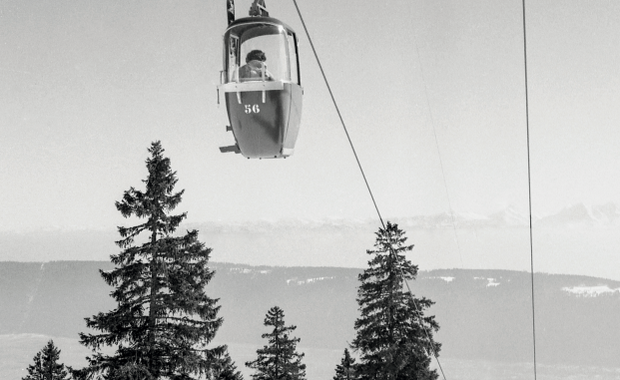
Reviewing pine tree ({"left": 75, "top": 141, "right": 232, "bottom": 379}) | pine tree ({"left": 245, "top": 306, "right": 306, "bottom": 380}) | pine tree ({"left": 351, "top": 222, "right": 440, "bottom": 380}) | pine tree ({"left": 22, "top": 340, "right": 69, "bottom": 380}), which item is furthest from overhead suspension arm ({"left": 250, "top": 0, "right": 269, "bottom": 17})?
pine tree ({"left": 22, "top": 340, "right": 69, "bottom": 380})

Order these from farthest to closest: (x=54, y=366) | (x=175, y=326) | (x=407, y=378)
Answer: (x=54, y=366)
(x=407, y=378)
(x=175, y=326)

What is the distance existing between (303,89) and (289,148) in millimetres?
1238

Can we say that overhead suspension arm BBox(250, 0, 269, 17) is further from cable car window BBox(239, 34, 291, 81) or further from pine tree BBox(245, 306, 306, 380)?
pine tree BBox(245, 306, 306, 380)

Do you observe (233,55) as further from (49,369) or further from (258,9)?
(49,369)

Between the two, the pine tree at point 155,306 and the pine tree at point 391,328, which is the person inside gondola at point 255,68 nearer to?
the pine tree at point 155,306

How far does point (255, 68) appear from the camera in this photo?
1012 centimetres

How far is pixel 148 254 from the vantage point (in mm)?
16328

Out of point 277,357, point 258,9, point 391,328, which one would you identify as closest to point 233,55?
point 258,9

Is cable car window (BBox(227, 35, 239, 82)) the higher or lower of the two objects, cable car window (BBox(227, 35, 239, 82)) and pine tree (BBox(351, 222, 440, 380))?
the higher

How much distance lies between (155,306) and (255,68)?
8998 millimetres

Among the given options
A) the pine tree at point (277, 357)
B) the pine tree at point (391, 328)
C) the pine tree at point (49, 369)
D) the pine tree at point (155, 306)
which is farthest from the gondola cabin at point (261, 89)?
the pine tree at point (49, 369)

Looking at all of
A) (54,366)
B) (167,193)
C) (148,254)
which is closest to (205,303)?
(148,254)

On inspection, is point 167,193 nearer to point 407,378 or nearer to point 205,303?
point 205,303

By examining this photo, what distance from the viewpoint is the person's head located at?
10.3 metres
